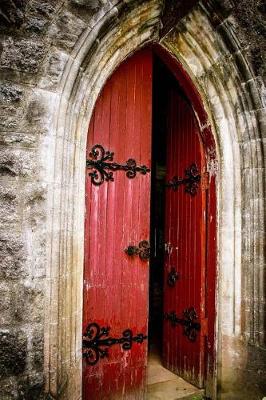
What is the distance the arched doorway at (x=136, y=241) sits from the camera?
268 centimetres

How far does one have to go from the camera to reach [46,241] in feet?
6.80

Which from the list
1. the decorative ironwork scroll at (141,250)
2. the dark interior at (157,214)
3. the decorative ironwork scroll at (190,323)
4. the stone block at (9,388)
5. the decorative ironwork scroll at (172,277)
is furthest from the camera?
the dark interior at (157,214)

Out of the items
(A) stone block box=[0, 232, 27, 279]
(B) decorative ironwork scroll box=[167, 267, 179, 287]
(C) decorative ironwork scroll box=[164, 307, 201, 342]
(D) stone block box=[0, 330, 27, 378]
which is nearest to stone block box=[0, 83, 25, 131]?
(A) stone block box=[0, 232, 27, 279]

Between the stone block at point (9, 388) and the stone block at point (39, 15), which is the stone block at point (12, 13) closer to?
the stone block at point (39, 15)

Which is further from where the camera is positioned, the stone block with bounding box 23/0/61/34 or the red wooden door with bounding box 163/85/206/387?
the red wooden door with bounding box 163/85/206/387

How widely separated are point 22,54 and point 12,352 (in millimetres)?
1856

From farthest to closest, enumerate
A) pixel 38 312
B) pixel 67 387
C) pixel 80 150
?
pixel 80 150 < pixel 67 387 < pixel 38 312

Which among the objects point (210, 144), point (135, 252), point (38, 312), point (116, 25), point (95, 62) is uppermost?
point (116, 25)

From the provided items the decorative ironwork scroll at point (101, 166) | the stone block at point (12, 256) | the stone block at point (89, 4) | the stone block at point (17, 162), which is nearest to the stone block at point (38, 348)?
the stone block at point (12, 256)

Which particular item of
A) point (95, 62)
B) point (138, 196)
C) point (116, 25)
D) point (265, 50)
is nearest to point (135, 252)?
point (138, 196)

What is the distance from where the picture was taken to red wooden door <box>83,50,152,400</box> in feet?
8.70

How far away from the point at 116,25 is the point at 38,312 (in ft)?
6.97

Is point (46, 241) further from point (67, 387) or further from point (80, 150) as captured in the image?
point (67, 387)

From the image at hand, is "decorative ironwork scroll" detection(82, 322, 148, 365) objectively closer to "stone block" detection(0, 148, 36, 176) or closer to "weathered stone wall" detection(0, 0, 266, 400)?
"weathered stone wall" detection(0, 0, 266, 400)
